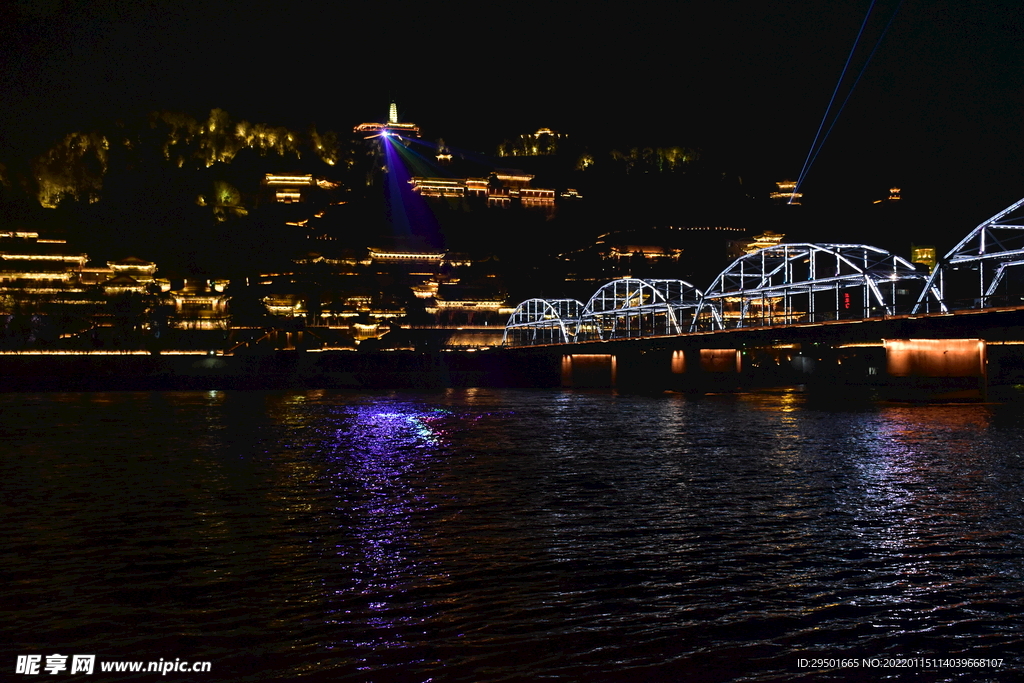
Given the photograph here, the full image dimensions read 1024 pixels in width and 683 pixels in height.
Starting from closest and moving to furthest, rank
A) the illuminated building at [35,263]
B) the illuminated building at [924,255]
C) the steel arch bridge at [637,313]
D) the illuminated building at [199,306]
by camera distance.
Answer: the steel arch bridge at [637,313] < the illuminated building at [199,306] < the illuminated building at [35,263] < the illuminated building at [924,255]

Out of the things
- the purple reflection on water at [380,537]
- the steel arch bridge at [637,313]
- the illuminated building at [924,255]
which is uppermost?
the illuminated building at [924,255]

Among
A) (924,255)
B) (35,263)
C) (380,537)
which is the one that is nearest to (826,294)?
(924,255)

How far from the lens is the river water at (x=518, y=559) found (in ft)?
37.3

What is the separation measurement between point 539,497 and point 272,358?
10725 centimetres

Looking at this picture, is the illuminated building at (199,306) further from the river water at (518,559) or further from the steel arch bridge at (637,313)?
the river water at (518,559)

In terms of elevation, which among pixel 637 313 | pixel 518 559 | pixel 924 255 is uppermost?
pixel 924 255

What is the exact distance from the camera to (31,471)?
32.0m

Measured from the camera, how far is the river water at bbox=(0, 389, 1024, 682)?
448 inches

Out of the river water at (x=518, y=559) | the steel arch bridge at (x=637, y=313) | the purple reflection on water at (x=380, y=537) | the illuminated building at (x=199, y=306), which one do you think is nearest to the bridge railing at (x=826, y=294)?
the steel arch bridge at (x=637, y=313)

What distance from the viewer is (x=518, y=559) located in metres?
16.7

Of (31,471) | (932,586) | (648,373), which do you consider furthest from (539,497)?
(648,373)

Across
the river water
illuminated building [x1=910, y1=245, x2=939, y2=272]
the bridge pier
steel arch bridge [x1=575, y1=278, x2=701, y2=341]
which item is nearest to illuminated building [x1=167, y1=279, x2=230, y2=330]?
steel arch bridge [x1=575, y1=278, x2=701, y2=341]

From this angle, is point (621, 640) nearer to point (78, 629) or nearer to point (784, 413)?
point (78, 629)

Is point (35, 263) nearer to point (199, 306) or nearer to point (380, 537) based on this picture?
point (199, 306)
